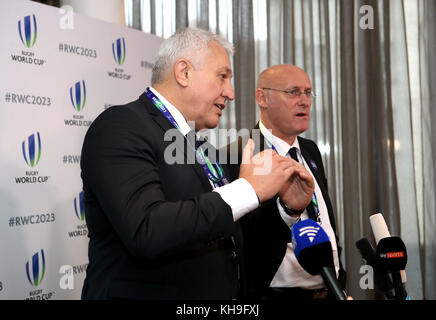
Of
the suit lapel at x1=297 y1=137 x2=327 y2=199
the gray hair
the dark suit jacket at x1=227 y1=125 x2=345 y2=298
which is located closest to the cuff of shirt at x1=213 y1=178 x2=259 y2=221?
the gray hair

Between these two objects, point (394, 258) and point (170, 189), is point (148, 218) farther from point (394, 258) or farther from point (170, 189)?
point (394, 258)

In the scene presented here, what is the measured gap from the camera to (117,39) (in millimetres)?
3834

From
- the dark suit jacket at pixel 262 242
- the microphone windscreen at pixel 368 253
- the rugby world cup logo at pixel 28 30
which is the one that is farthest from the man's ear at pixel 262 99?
the microphone windscreen at pixel 368 253

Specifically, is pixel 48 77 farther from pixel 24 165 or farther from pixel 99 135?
pixel 99 135

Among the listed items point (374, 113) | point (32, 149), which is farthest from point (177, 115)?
point (374, 113)

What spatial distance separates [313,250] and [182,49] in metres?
0.90

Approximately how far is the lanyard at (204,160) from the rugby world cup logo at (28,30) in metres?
1.82

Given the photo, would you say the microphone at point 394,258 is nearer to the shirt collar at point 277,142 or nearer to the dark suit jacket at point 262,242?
the dark suit jacket at point 262,242

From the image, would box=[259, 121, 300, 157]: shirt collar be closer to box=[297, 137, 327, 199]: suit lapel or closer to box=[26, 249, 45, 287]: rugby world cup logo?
box=[297, 137, 327, 199]: suit lapel

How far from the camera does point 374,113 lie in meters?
4.11

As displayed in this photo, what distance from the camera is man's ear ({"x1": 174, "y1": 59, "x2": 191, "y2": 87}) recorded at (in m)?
1.65

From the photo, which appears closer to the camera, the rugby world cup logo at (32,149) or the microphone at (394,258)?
the microphone at (394,258)

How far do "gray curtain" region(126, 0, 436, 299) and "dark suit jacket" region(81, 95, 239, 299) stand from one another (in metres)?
2.76

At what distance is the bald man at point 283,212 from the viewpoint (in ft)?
6.95
